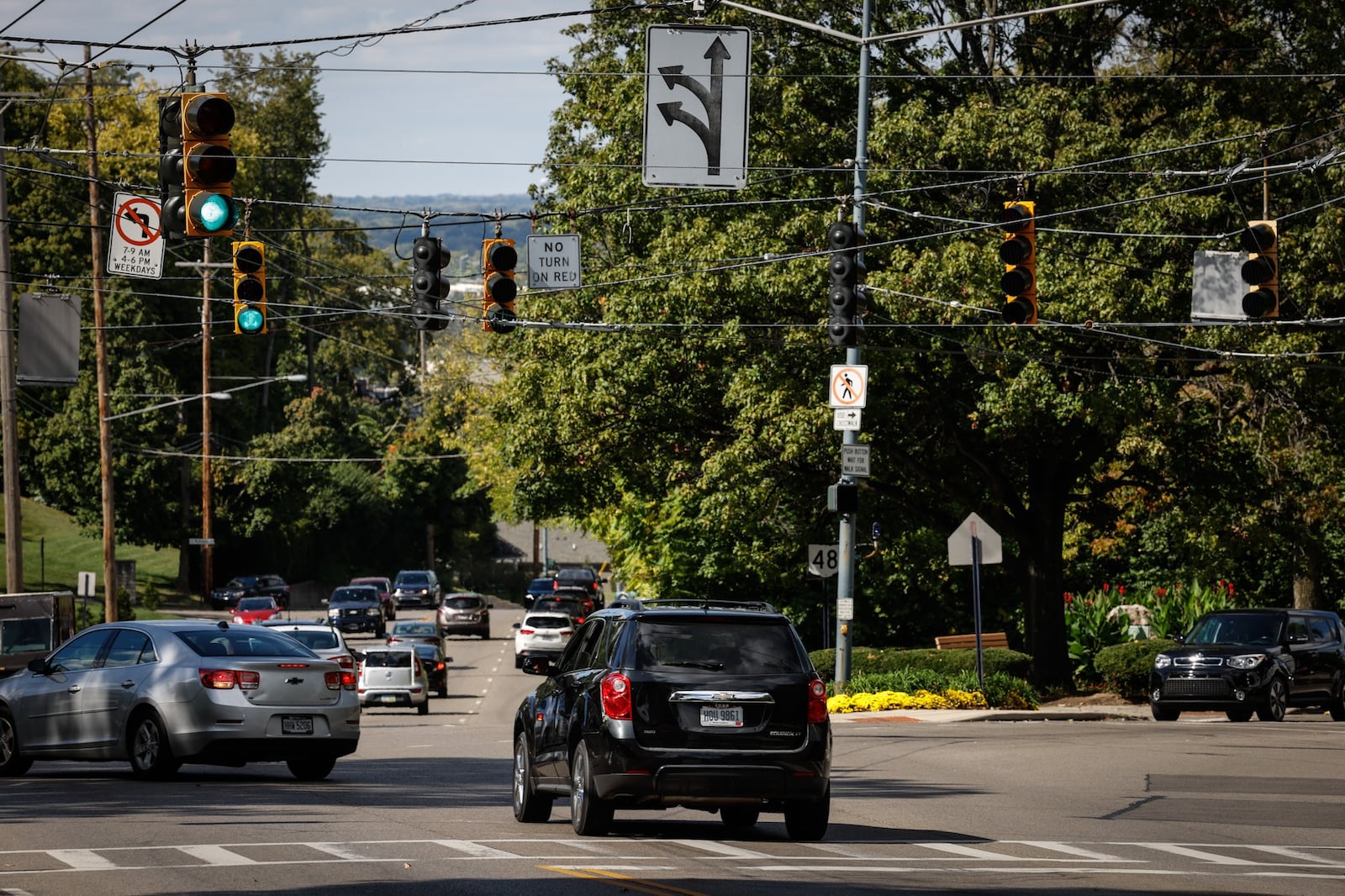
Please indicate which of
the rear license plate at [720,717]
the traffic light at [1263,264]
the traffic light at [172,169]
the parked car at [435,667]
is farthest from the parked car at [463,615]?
the rear license plate at [720,717]

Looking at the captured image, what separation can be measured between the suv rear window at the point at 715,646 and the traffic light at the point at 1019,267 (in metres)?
10.0

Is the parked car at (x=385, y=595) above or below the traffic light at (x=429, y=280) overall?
below

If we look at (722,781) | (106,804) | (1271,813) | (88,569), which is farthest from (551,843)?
(88,569)

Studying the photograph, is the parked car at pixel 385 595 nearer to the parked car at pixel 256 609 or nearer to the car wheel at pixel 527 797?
the parked car at pixel 256 609

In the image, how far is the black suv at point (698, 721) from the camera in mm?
12523

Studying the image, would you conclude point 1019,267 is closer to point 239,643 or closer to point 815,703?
point 239,643

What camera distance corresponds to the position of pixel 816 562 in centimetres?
3444

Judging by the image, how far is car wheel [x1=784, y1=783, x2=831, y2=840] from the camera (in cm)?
1304

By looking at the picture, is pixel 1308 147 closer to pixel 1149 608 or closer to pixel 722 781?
pixel 1149 608

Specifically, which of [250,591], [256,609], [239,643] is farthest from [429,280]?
[250,591]

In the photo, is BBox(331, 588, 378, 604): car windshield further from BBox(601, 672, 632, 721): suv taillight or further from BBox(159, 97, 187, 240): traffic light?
BBox(601, 672, 632, 721): suv taillight

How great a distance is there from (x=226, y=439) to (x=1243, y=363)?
59845 millimetres

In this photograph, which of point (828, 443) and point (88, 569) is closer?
point (828, 443)

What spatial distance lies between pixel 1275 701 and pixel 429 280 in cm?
1554
